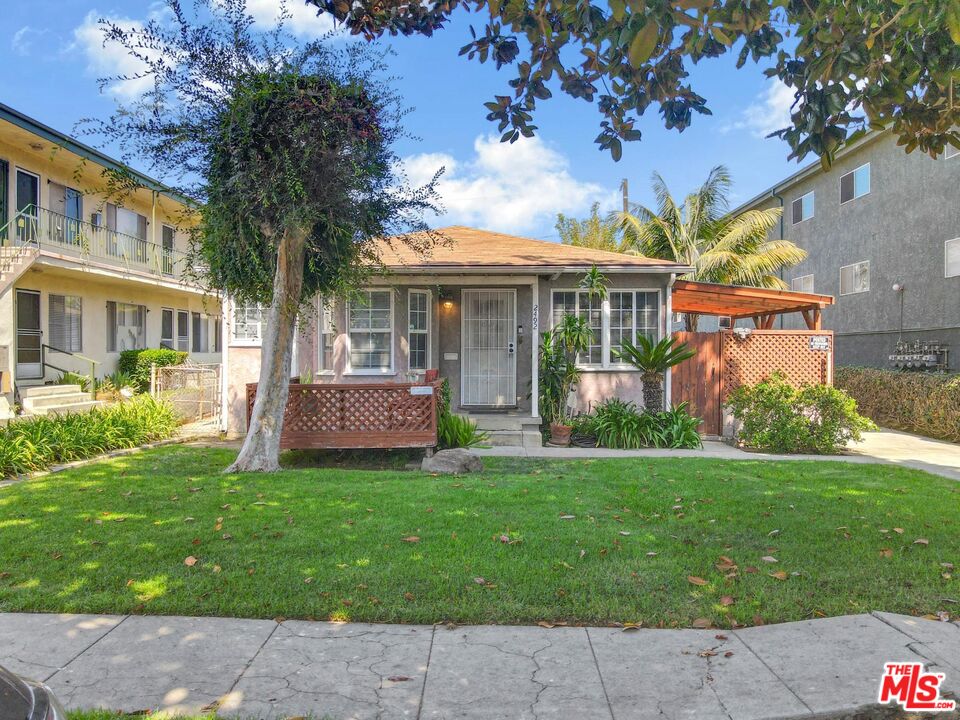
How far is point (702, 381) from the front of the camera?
1297 centimetres

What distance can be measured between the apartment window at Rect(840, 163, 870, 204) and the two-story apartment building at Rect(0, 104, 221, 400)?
18100 millimetres

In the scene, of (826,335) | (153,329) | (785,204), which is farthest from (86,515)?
(785,204)

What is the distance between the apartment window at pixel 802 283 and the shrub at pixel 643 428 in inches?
491

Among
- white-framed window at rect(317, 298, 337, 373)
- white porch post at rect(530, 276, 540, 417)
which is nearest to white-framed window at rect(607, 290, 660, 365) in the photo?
white porch post at rect(530, 276, 540, 417)

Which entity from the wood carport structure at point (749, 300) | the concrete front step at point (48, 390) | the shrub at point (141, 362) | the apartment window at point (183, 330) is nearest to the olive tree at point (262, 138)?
the wood carport structure at point (749, 300)

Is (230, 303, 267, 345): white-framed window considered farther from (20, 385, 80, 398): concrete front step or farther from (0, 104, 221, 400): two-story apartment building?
(20, 385, 80, 398): concrete front step

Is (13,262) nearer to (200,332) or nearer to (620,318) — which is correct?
(200,332)

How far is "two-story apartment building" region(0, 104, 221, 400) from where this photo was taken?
48.6 ft

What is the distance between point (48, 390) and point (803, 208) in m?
23.3

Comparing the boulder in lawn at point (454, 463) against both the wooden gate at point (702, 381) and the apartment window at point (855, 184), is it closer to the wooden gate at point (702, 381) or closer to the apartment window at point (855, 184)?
the wooden gate at point (702, 381)

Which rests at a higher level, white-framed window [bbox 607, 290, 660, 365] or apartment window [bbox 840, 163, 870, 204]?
apartment window [bbox 840, 163, 870, 204]

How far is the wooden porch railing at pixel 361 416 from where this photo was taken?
31.5 feet

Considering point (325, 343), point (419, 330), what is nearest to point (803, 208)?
point (419, 330)

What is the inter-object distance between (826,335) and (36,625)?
1335cm
